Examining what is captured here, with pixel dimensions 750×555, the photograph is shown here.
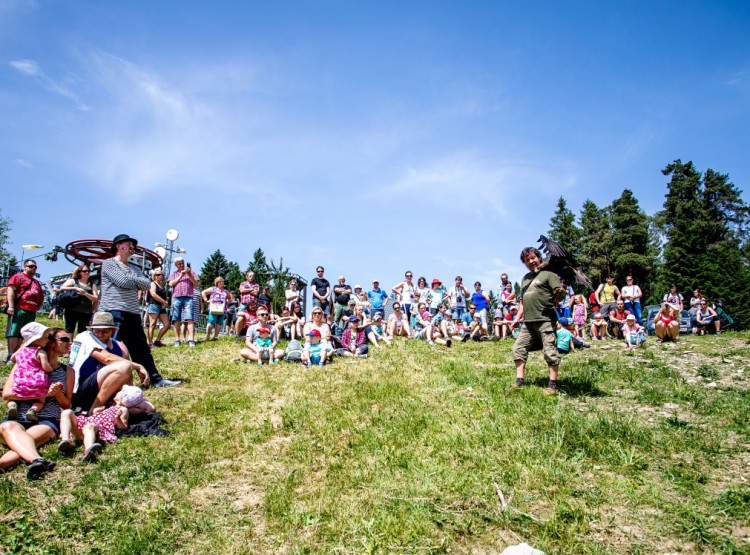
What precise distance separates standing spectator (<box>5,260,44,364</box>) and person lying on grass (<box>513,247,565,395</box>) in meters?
9.93

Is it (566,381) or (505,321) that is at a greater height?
(505,321)

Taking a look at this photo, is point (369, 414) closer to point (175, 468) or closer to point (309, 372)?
point (175, 468)

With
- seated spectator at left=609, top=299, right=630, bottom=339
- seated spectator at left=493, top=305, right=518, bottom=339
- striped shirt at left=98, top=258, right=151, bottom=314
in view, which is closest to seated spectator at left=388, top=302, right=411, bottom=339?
seated spectator at left=493, top=305, right=518, bottom=339

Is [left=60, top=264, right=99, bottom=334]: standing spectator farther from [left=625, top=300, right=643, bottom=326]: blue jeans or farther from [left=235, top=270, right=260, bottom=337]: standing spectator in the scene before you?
[left=625, top=300, right=643, bottom=326]: blue jeans

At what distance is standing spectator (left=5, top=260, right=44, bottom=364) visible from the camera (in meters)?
9.18

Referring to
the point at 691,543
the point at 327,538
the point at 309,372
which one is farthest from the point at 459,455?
the point at 309,372

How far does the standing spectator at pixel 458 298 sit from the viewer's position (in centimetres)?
1558

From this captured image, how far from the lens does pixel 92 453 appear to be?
4941mm

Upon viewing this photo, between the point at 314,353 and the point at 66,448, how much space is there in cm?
552

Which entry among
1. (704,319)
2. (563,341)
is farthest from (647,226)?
(563,341)

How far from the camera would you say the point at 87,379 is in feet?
19.6

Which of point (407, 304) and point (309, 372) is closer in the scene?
point (309, 372)

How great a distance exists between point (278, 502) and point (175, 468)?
1.45 meters

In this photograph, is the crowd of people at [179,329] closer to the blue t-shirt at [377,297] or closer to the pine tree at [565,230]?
the blue t-shirt at [377,297]
